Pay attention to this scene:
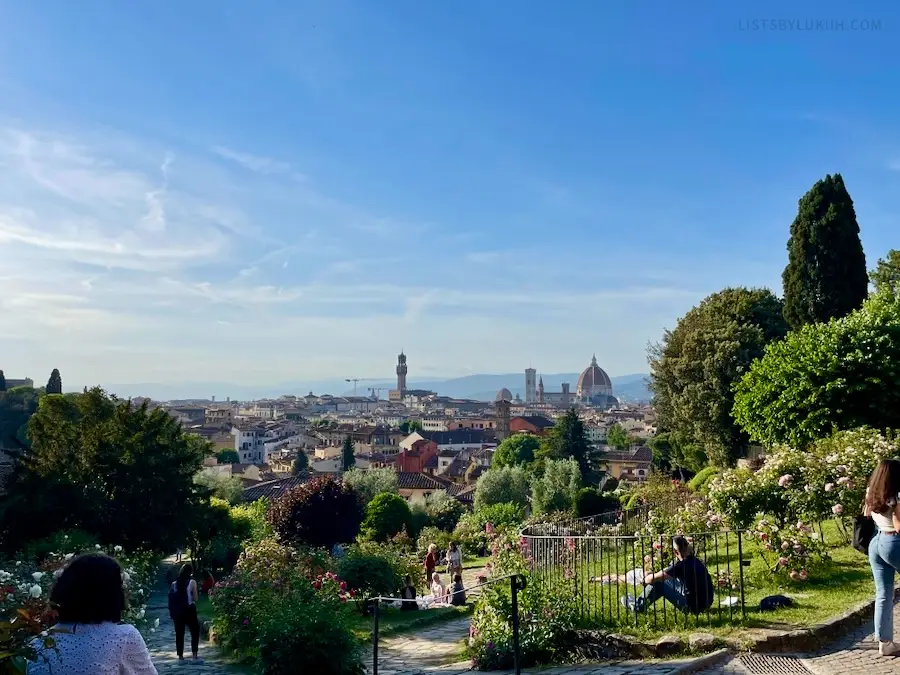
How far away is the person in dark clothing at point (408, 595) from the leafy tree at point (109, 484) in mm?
7737

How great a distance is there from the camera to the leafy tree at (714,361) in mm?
28328

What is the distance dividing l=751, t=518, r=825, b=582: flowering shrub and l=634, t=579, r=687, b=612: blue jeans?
1695 mm

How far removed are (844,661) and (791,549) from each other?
277cm

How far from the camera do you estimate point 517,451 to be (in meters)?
78.9

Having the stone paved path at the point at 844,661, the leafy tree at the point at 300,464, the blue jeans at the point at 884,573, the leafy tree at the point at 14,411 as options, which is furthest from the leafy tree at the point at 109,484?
Answer: the leafy tree at the point at 300,464

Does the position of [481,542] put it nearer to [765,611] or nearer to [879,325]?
[879,325]

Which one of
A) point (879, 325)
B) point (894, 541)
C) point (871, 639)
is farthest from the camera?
point (879, 325)

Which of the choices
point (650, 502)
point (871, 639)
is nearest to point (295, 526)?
point (650, 502)

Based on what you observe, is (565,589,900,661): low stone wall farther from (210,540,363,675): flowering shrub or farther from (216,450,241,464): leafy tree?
(216,450,241,464): leafy tree

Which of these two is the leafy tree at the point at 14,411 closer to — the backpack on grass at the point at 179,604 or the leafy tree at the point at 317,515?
the leafy tree at the point at 317,515

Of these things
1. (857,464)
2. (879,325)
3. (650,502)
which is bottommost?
(650,502)

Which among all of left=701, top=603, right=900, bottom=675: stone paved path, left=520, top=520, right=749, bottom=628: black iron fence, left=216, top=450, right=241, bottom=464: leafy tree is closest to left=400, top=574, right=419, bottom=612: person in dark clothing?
left=520, top=520, right=749, bottom=628: black iron fence

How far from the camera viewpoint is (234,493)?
148 feet

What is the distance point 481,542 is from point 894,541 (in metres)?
22.5
